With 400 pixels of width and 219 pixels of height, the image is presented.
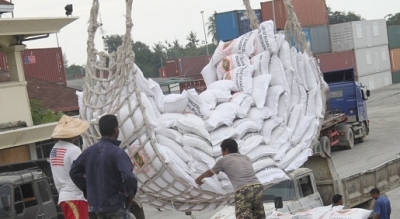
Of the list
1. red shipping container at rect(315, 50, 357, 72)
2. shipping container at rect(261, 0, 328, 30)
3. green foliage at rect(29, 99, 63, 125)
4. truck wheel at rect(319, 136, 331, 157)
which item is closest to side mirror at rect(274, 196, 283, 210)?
green foliage at rect(29, 99, 63, 125)

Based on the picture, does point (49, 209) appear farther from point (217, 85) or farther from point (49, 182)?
point (217, 85)

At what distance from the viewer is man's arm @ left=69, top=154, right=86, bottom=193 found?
6684mm

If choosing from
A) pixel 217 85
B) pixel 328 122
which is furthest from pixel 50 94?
pixel 217 85

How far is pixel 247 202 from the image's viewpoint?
7.91 meters

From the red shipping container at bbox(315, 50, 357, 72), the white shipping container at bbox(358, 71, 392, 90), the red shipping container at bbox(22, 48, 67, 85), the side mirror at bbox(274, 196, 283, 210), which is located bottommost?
the white shipping container at bbox(358, 71, 392, 90)

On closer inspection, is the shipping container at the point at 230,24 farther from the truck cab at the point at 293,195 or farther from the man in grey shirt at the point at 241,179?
the man in grey shirt at the point at 241,179

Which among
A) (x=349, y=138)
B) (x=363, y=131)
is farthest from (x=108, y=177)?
(x=363, y=131)

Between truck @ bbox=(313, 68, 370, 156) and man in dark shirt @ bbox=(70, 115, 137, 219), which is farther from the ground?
man in dark shirt @ bbox=(70, 115, 137, 219)

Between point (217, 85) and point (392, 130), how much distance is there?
22198 mm

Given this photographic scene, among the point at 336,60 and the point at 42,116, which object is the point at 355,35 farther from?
the point at 42,116

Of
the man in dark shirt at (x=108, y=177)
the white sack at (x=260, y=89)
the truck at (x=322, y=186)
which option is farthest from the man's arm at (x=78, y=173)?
the truck at (x=322, y=186)

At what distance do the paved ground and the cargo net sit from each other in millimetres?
4788

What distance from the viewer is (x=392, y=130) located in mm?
Result: 31094

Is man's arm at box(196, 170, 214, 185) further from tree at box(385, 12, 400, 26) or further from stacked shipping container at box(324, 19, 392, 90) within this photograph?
tree at box(385, 12, 400, 26)
